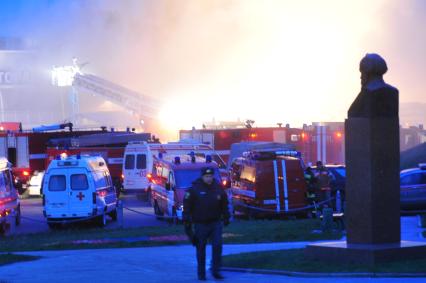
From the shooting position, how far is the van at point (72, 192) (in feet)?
87.4

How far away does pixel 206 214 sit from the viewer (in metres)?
13.0

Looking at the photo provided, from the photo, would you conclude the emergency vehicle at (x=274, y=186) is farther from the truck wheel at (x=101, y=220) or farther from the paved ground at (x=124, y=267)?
the paved ground at (x=124, y=267)

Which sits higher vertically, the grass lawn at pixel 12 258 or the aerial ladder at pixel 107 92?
the aerial ladder at pixel 107 92

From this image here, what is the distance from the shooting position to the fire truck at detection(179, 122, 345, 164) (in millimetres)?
41812

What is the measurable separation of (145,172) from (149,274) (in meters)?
23.5

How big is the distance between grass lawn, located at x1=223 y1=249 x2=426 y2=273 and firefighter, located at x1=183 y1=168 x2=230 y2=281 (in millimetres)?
1051

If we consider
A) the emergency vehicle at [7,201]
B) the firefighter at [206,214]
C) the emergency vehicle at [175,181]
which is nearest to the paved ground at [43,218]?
the emergency vehicle at [7,201]

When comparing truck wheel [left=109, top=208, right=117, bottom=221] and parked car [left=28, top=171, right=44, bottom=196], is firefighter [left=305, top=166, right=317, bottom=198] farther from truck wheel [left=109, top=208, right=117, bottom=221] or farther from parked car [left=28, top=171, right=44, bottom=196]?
parked car [left=28, top=171, right=44, bottom=196]

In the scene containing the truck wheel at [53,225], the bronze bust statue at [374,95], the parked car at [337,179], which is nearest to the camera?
the bronze bust statue at [374,95]

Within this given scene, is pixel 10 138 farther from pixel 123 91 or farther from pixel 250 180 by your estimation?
pixel 123 91

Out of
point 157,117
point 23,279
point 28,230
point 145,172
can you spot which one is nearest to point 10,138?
point 145,172

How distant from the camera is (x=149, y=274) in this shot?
547 inches

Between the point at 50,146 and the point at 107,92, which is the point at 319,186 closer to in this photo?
the point at 50,146

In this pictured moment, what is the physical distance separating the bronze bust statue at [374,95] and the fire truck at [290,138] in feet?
88.9
